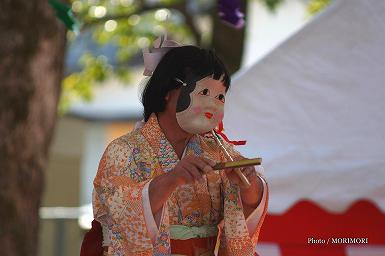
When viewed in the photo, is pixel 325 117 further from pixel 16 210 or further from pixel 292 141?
pixel 16 210

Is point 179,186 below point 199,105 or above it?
below

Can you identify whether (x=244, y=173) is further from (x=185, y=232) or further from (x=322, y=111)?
(x=322, y=111)

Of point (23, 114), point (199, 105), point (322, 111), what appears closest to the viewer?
point (199, 105)

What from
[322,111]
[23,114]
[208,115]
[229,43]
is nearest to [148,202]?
[208,115]

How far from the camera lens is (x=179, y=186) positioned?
1947mm

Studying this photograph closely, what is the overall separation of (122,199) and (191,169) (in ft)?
0.72

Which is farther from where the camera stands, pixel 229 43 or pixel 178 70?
pixel 229 43

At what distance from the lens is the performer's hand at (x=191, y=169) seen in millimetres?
1811

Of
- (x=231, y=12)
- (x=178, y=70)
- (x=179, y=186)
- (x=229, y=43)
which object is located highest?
(x=229, y=43)

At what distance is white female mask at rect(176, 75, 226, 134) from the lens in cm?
202

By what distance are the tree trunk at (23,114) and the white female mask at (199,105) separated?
140 centimetres

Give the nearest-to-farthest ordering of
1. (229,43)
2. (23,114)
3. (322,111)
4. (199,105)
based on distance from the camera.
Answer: (199,105), (322,111), (23,114), (229,43)

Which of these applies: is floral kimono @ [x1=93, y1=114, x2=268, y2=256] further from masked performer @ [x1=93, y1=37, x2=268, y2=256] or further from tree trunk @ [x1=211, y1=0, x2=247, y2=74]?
tree trunk @ [x1=211, y1=0, x2=247, y2=74]

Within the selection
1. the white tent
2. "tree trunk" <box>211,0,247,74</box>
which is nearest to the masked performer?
the white tent
